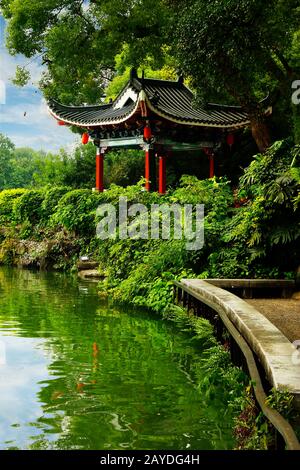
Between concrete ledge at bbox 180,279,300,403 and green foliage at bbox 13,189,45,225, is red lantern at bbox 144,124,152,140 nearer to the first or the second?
green foliage at bbox 13,189,45,225

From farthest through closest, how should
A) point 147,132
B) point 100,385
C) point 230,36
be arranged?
point 147,132, point 230,36, point 100,385

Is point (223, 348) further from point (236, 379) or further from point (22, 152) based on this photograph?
point (22, 152)

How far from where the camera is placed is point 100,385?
19.3 feet

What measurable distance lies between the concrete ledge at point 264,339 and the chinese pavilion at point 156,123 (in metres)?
9.36

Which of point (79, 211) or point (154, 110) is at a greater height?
point (154, 110)

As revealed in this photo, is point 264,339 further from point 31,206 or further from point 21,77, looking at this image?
point 21,77

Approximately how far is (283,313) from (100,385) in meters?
2.51

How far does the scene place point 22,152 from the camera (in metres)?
132

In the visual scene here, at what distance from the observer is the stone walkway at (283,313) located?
244 inches

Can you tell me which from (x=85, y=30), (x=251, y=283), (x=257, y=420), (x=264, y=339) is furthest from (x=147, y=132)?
(x=257, y=420)

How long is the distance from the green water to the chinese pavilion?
760 cm

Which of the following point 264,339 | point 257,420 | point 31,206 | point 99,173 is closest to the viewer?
point 257,420

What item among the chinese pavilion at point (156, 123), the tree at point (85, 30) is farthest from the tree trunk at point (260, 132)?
the tree at point (85, 30)
